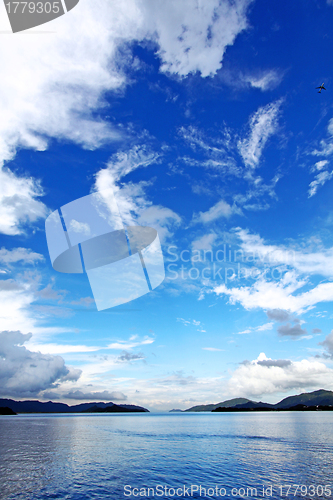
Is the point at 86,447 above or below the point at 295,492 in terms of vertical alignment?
below

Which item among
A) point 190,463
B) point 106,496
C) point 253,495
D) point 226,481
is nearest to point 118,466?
point 190,463

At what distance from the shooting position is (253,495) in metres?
23.5

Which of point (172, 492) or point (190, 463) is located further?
point (190, 463)

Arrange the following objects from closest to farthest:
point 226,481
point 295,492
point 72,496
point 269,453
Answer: point 72,496
point 295,492
point 226,481
point 269,453

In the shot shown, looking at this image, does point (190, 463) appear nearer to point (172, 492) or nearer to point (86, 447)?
point (172, 492)

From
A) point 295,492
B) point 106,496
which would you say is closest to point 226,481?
point 295,492

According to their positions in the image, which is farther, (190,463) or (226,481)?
(190,463)

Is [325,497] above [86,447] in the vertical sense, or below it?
above

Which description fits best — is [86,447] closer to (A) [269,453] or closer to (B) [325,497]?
(A) [269,453]

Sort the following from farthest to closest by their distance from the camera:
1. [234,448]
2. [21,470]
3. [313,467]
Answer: [234,448] → [313,467] → [21,470]

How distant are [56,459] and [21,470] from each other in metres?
7.63

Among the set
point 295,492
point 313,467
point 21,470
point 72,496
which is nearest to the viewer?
point 72,496

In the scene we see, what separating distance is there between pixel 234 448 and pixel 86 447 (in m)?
27.1

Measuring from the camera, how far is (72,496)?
23.2m
